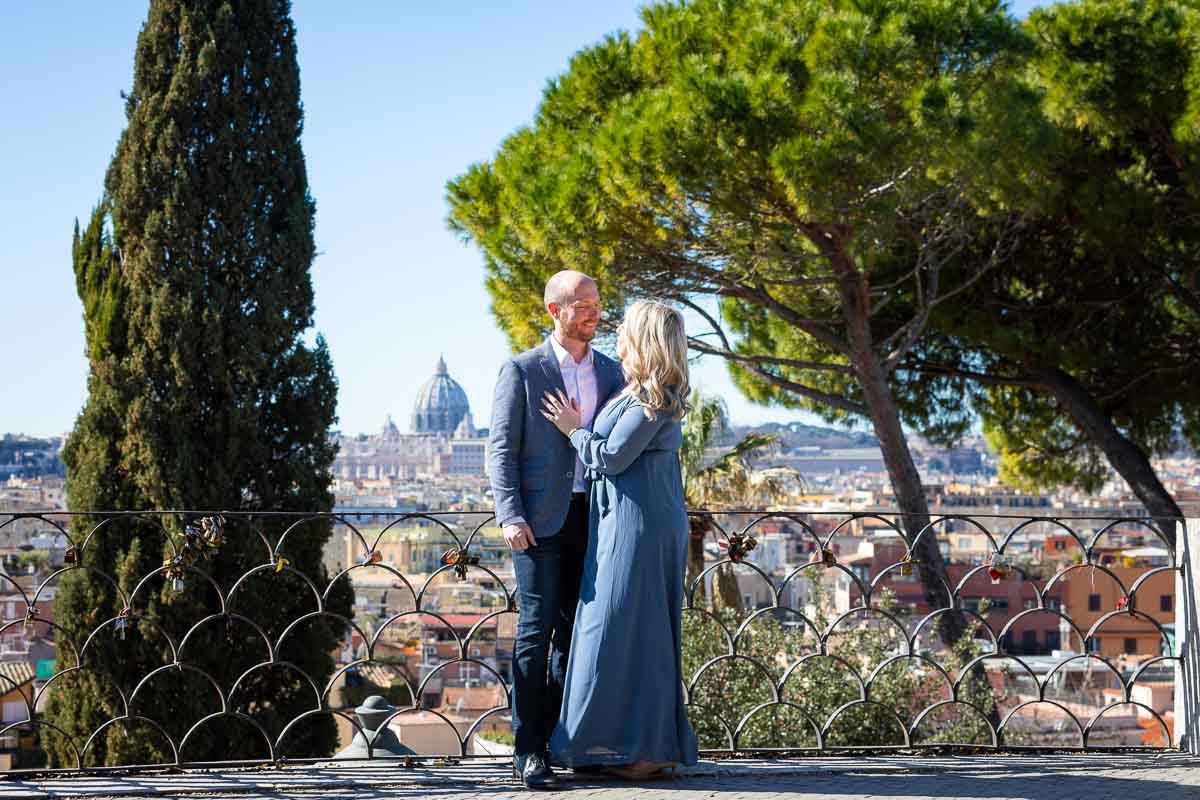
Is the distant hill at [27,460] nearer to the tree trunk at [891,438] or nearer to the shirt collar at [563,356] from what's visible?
the tree trunk at [891,438]

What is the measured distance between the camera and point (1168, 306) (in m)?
10.5

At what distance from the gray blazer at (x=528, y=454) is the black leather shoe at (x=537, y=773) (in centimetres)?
61

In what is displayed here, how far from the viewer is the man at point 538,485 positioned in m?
3.09

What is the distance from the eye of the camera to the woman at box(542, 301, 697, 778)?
3.03m

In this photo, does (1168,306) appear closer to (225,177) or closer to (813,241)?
(813,241)

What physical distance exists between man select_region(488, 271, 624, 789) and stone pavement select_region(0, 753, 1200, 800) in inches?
9.0

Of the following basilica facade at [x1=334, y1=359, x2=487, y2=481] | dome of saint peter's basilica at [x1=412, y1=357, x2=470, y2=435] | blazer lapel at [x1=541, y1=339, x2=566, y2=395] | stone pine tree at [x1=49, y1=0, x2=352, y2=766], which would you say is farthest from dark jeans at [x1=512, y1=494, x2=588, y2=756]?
dome of saint peter's basilica at [x1=412, y1=357, x2=470, y2=435]

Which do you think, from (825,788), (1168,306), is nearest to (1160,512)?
(1168,306)

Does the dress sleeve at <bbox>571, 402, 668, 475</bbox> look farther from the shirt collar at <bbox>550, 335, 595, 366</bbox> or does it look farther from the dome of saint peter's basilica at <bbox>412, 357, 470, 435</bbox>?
the dome of saint peter's basilica at <bbox>412, 357, 470, 435</bbox>

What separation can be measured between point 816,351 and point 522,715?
8.21m

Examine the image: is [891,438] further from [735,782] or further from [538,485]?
[538,485]

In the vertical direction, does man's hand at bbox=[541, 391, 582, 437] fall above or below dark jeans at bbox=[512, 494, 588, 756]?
above

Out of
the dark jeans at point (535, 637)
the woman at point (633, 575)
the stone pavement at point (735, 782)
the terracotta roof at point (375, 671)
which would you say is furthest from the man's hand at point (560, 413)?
the stone pavement at point (735, 782)

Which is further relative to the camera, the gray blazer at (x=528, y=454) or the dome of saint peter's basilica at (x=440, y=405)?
the dome of saint peter's basilica at (x=440, y=405)
